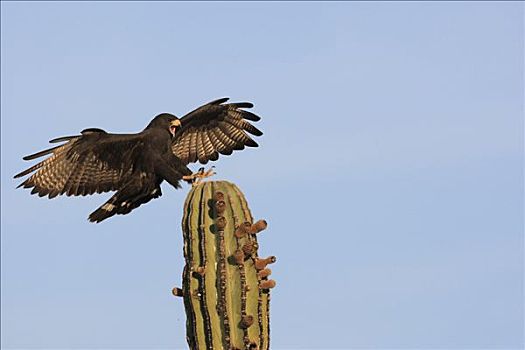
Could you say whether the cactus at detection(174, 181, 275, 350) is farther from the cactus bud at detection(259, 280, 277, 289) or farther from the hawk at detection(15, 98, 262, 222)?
the hawk at detection(15, 98, 262, 222)

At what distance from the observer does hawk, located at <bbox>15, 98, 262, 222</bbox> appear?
1088cm

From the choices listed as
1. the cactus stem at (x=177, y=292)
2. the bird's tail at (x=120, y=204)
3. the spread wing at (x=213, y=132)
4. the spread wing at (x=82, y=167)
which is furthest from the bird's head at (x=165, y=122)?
the cactus stem at (x=177, y=292)

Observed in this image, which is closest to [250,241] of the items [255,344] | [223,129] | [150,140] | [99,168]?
[255,344]

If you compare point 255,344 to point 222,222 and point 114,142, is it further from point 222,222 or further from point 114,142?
point 114,142

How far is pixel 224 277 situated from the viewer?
23.5 feet

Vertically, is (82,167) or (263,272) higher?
(82,167)

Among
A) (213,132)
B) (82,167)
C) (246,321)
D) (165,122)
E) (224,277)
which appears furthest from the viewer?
(213,132)

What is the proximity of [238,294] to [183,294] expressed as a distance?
1.57 feet

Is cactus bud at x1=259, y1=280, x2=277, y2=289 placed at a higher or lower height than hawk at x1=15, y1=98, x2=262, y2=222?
lower

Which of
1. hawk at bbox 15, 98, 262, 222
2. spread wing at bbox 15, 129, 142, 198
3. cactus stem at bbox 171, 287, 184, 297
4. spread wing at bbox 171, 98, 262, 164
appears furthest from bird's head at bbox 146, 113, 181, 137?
cactus stem at bbox 171, 287, 184, 297

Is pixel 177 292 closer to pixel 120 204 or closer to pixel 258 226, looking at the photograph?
pixel 258 226

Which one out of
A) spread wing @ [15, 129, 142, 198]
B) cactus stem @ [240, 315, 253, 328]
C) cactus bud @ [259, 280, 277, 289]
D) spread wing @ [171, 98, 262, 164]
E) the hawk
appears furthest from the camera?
spread wing @ [171, 98, 262, 164]

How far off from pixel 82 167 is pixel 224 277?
198 inches

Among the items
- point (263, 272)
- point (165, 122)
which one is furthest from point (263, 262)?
point (165, 122)
